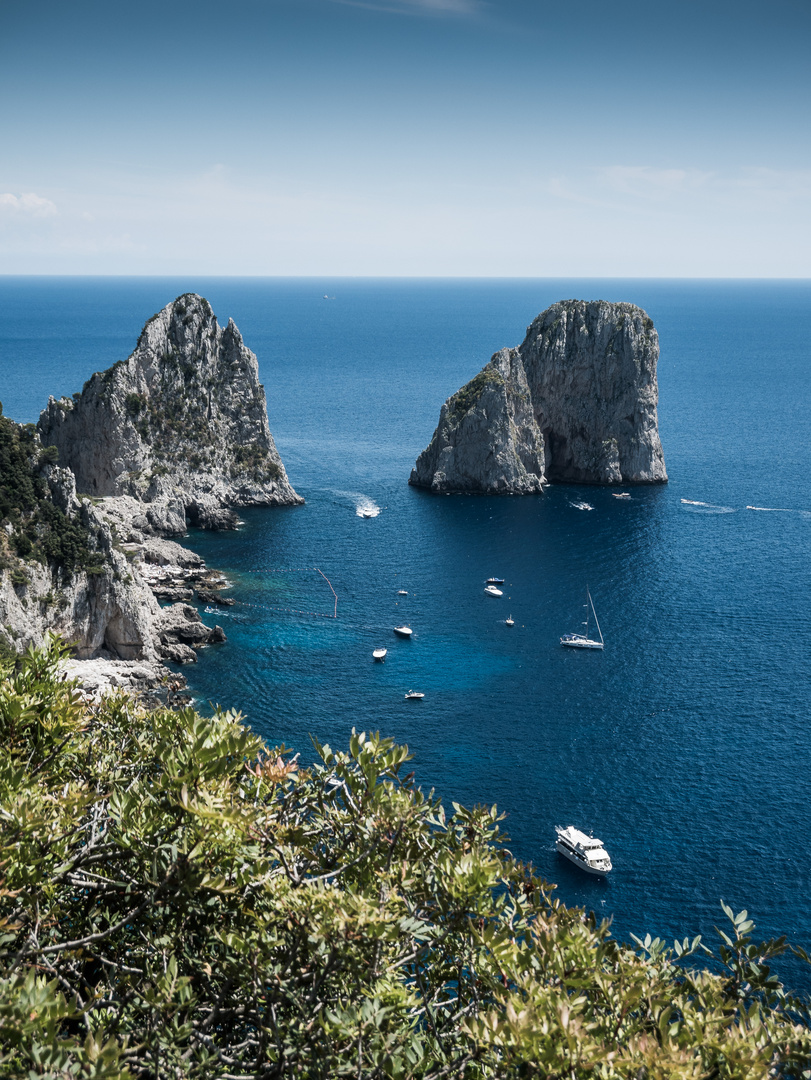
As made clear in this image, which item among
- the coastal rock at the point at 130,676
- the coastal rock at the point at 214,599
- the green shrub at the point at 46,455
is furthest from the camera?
the coastal rock at the point at 214,599

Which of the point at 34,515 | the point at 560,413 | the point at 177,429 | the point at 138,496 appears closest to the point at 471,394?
the point at 560,413

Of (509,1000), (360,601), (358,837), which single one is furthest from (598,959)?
(360,601)

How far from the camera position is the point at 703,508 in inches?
5054

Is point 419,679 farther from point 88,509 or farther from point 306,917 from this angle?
point 306,917

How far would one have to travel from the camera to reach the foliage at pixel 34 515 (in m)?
68.4

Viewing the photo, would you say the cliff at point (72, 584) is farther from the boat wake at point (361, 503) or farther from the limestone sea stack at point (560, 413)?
the limestone sea stack at point (560, 413)

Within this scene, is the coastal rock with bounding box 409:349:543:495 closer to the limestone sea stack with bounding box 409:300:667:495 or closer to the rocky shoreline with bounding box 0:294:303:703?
the limestone sea stack with bounding box 409:300:667:495

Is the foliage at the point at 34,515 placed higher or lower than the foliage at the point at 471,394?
lower

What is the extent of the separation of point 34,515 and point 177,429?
52.3 meters

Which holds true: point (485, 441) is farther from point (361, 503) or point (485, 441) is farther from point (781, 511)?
point (781, 511)

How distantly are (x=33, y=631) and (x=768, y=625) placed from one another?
68.4 metres

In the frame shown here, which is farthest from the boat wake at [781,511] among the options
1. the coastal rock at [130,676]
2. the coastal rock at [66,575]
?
the coastal rock at [130,676]

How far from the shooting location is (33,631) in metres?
64.8

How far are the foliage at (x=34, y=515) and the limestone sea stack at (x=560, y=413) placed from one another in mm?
72410
